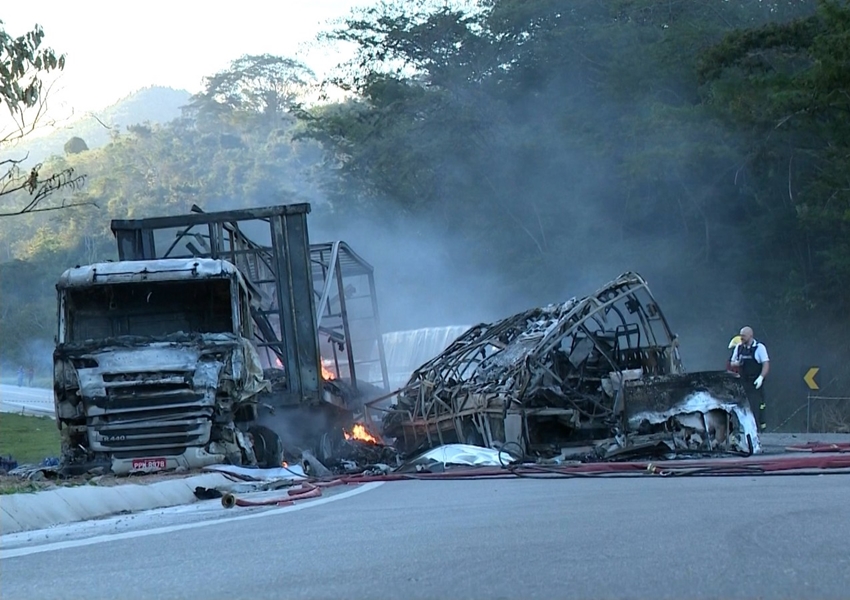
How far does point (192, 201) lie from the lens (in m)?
85.5

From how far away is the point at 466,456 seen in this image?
15109 millimetres

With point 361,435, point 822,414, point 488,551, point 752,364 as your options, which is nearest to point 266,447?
point 361,435

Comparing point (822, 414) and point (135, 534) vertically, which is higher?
point (135, 534)

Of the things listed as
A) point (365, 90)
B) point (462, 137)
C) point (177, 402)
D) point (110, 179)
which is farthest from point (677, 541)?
point (110, 179)

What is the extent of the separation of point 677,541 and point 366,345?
60.8ft

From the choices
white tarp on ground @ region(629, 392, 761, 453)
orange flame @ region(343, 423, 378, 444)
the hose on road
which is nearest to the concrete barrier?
the hose on road

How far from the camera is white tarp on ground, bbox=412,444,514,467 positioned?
14850mm

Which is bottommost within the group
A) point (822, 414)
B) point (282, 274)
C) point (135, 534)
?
point (822, 414)

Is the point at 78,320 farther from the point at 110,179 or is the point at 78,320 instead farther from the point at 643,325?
the point at 110,179

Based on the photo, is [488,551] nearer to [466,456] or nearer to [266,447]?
[466,456]

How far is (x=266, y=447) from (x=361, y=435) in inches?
212

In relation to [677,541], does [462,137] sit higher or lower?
higher

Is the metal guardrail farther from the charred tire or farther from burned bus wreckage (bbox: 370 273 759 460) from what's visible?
the charred tire

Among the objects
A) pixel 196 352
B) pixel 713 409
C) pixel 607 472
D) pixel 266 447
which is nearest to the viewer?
pixel 607 472
